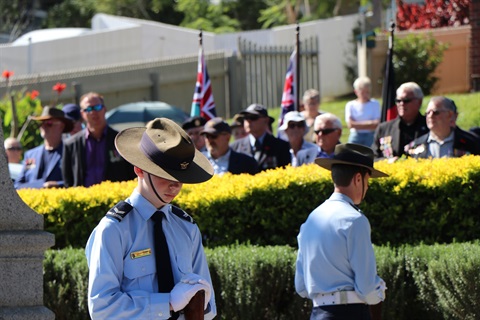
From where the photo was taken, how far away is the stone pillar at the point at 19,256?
5098mm

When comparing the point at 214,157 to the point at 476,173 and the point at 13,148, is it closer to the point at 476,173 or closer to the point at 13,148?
the point at 476,173

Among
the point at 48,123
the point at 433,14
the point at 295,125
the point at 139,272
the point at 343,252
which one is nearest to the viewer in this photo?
the point at 139,272

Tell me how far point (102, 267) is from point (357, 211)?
2.00 metres

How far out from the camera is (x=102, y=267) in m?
4.61

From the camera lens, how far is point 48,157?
11688 millimetres

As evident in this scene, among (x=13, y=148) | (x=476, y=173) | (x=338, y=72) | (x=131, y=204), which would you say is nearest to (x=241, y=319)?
(x=476, y=173)

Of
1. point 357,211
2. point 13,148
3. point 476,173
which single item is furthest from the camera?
point 13,148

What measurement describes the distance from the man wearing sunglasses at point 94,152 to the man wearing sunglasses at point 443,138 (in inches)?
114

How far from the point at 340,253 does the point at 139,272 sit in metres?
1.73

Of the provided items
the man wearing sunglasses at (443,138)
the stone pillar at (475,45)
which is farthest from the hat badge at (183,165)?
the stone pillar at (475,45)

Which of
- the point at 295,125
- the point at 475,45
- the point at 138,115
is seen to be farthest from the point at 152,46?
the point at 295,125

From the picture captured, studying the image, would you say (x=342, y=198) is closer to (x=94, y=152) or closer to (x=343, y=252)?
(x=343, y=252)

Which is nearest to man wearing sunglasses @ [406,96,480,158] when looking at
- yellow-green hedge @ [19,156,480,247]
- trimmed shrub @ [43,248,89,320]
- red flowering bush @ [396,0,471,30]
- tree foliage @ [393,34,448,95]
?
yellow-green hedge @ [19,156,480,247]

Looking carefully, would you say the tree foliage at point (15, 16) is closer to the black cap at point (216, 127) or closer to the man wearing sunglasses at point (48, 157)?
the man wearing sunglasses at point (48, 157)
